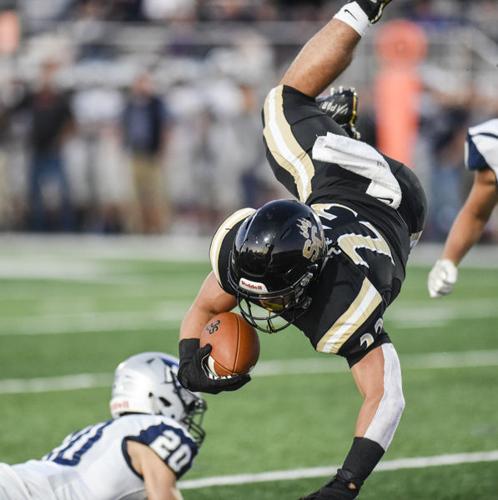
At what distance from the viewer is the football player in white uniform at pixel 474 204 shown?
510 centimetres

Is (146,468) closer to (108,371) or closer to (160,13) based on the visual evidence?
(108,371)

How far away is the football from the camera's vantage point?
4.04 meters

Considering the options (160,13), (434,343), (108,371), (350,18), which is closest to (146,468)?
(350,18)

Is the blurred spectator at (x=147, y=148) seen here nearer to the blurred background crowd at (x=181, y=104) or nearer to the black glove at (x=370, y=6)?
the blurred background crowd at (x=181, y=104)

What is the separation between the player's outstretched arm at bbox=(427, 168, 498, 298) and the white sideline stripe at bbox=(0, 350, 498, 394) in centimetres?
271

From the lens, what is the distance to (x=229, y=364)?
4.04m

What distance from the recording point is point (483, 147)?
509 cm

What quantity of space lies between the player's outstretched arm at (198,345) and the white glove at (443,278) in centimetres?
121

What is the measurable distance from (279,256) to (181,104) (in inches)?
466

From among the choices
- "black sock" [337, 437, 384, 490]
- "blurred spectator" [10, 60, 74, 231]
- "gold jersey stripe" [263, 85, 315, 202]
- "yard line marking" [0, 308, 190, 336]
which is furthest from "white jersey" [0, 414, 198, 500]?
"blurred spectator" [10, 60, 74, 231]

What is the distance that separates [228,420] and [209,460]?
2.74 feet

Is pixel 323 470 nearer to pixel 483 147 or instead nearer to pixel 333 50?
pixel 483 147

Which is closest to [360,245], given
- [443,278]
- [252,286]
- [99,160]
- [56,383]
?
[252,286]

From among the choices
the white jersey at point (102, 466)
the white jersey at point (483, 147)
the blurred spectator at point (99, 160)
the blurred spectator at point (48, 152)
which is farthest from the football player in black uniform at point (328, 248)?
the blurred spectator at point (99, 160)
